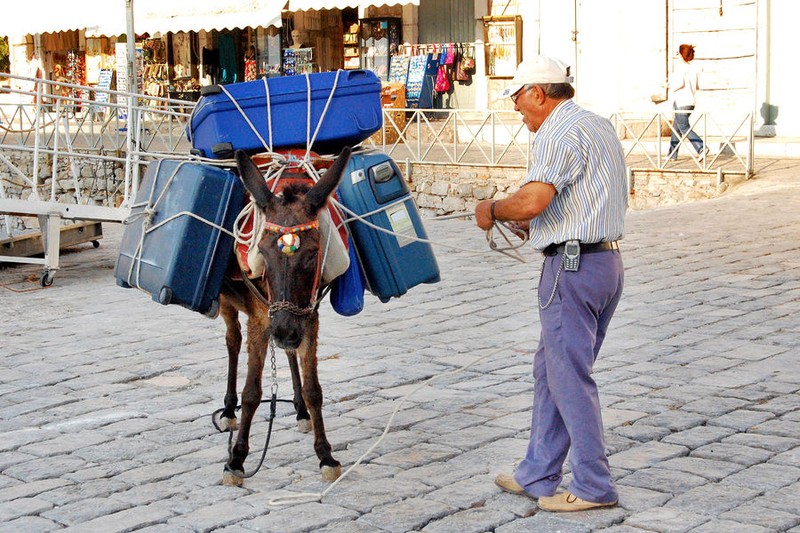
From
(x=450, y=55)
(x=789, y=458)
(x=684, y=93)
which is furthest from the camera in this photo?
(x=450, y=55)

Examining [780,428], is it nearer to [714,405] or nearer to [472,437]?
[714,405]

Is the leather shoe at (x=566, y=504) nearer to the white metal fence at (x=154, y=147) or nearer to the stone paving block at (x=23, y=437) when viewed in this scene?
the stone paving block at (x=23, y=437)

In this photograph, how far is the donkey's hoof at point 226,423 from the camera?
6086 millimetres

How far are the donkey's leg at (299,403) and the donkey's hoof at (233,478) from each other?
84 centimetres

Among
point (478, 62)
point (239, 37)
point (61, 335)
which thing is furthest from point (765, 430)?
point (239, 37)

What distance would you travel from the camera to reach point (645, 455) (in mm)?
5352

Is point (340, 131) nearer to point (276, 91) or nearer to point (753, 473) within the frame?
point (276, 91)

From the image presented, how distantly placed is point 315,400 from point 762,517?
78.7 inches

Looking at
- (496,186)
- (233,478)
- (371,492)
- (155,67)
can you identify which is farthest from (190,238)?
(155,67)

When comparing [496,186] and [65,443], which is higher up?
[496,186]

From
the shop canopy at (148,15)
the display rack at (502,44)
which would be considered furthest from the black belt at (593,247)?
the display rack at (502,44)

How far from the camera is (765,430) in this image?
5.67 meters

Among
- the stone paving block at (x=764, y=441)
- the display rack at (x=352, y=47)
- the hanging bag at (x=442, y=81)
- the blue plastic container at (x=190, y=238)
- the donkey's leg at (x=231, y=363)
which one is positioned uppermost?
the display rack at (x=352, y=47)

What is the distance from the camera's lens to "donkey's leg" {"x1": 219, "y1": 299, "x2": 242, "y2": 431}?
613cm
